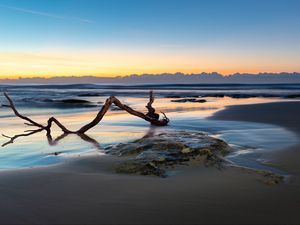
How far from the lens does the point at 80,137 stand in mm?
11375

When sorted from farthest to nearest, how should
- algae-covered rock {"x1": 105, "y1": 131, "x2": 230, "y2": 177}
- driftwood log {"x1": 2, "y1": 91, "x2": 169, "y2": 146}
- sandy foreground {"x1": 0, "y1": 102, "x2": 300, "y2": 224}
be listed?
1. driftwood log {"x1": 2, "y1": 91, "x2": 169, "y2": 146}
2. algae-covered rock {"x1": 105, "y1": 131, "x2": 230, "y2": 177}
3. sandy foreground {"x1": 0, "y1": 102, "x2": 300, "y2": 224}

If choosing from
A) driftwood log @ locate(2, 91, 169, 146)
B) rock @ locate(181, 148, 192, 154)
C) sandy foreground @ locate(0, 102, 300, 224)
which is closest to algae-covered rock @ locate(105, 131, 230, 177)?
rock @ locate(181, 148, 192, 154)

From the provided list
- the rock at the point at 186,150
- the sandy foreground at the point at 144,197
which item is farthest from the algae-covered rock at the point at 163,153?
the sandy foreground at the point at 144,197

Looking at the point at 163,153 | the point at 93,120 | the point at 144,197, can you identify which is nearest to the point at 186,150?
the point at 163,153

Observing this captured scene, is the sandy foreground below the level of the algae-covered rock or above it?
below

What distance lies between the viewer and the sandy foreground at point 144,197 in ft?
14.2

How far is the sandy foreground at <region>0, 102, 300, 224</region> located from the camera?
4.34 meters

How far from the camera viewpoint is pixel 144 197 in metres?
A: 5.07

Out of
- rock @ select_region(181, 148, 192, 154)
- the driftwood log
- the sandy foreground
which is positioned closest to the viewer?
the sandy foreground

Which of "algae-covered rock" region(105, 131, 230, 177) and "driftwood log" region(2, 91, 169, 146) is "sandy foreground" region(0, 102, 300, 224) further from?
"driftwood log" region(2, 91, 169, 146)

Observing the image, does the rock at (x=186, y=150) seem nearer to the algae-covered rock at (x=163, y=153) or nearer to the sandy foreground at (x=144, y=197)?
the algae-covered rock at (x=163, y=153)

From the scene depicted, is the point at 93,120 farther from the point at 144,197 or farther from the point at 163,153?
the point at 144,197

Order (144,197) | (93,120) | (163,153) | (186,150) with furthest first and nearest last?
(93,120) < (186,150) < (163,153) < (144,197)

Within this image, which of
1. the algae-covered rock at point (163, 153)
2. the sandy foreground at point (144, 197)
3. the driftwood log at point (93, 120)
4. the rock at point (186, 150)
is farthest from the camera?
the driftwood log at point (93, 120)
